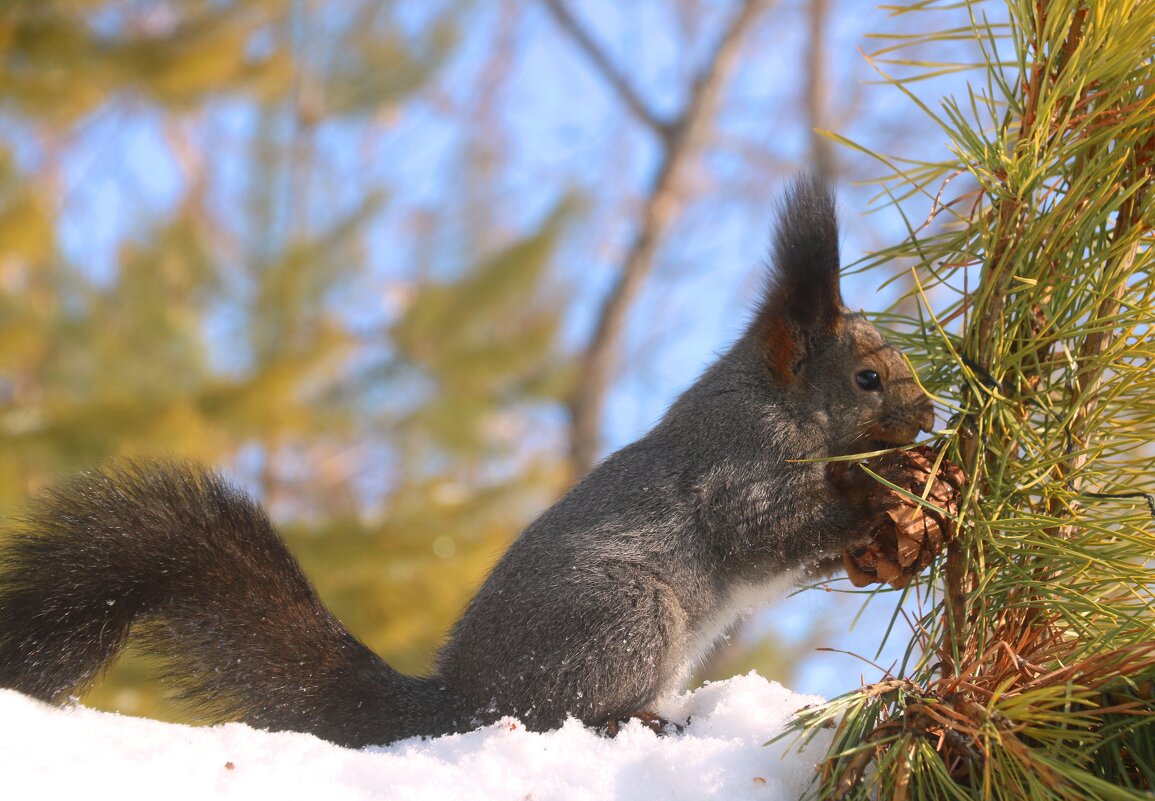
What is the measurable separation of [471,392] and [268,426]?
1.41 metres

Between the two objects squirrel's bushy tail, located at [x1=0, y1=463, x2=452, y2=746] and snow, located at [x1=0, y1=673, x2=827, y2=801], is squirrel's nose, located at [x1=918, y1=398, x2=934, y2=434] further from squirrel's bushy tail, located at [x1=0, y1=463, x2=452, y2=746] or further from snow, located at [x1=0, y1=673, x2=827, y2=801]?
squirrel's bushy tail, located at [x1=0, y1=463, x2=452, y2=746]

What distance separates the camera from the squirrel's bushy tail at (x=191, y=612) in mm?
1120

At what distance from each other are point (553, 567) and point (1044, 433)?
63 centimetres

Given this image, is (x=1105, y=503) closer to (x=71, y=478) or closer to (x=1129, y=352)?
(x=1129, y=352)

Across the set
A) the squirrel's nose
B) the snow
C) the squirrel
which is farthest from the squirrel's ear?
the snow

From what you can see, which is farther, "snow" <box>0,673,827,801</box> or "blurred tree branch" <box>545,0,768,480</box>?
"blurred tree branch" <box>545,0,768,480</box>

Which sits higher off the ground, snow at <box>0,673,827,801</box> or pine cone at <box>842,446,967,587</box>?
pine cone at <box>842,446,967,587</box>

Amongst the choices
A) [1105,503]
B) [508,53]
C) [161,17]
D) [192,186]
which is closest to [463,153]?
[508,53]

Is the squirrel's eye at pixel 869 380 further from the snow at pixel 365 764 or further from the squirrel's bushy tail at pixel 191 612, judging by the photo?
the squirrel's bushy tail at pixel 191 612

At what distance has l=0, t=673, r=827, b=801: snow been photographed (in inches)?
33.0

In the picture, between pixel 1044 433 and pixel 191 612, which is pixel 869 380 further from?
pixel 191 612

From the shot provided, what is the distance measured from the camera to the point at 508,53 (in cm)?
872

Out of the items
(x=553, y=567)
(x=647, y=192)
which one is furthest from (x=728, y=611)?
(x=647, y=192)

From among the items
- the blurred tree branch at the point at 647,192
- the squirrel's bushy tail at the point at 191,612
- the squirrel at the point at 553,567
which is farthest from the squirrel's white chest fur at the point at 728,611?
the blurred tree branch at the point at 647,192
